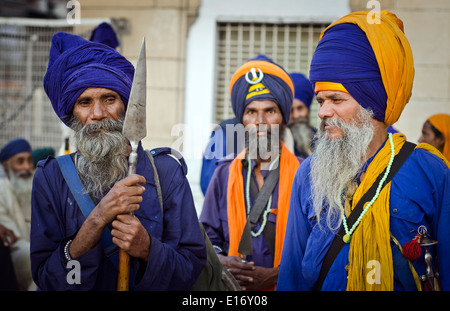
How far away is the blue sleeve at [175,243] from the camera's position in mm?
2143

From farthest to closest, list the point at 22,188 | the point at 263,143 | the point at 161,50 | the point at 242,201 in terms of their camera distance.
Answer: the point at 161,50
the point at 22,188
the point at 263,143
the point at 242,201

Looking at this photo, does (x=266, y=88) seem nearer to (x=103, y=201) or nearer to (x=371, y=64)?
(x=371, y=64)

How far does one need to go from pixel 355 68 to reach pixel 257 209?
1298mm

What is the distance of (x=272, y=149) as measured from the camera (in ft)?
11.5

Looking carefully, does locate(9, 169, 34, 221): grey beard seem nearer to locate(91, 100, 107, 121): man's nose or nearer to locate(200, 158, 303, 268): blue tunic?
locate(200, 158, 303, 268): blue tunic

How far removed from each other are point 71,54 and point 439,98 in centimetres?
532

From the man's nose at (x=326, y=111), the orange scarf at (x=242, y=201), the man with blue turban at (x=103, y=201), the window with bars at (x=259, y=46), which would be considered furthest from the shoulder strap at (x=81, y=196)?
the window with bars at (x=259, y=46)

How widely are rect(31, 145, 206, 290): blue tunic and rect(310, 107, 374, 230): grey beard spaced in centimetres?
69

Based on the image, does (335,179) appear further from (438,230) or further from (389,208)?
(438,230)

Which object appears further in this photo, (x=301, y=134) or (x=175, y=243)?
(x=301, y=134)

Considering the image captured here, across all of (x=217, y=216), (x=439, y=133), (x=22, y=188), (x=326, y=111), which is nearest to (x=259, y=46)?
(x=439, y=133)

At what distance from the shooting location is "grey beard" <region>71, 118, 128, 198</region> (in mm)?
2336

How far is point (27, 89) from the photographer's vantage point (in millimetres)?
7312

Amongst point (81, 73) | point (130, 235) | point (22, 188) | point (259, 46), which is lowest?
point (130, 235)
